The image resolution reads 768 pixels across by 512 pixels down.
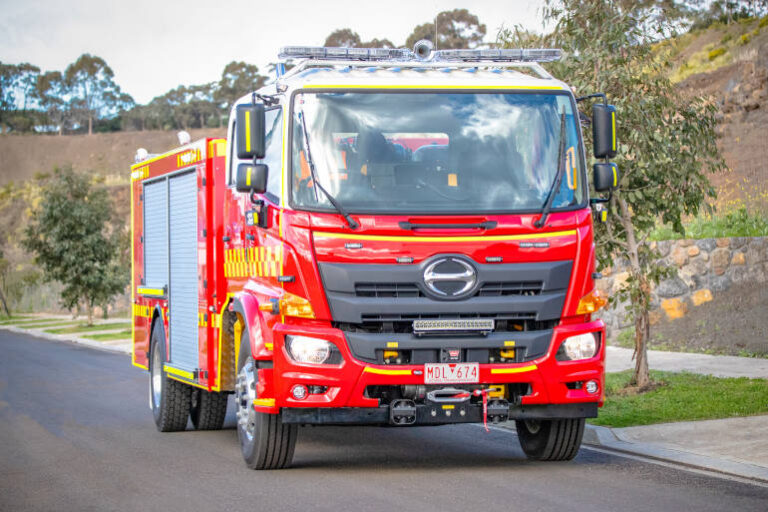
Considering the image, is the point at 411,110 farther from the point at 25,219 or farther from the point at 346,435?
the point at 25,219

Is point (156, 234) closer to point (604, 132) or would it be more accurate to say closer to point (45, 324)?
point (604, 132)

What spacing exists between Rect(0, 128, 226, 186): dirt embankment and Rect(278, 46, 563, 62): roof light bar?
117m

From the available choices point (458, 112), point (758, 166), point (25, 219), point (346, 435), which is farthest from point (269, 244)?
point (25, 219)

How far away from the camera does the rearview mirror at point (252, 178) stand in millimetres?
9047

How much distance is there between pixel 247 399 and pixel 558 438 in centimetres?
263

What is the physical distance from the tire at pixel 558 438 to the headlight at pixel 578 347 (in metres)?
0.85

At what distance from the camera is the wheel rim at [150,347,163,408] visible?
13188 millimetres

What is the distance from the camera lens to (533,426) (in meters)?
10.3

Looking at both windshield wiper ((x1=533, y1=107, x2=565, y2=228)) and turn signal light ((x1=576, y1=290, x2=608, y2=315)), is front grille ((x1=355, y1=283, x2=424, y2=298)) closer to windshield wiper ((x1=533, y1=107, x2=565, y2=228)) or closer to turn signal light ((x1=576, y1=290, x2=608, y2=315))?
windshield wiper ((x1=533, y1=107, x2=565, y2=228))

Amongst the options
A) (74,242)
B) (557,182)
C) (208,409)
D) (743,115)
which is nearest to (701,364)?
(208,409)

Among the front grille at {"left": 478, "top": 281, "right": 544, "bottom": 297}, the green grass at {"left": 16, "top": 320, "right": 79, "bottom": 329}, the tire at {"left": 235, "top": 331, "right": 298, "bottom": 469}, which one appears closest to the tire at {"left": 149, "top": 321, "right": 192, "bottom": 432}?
the tire at {"left": 235, "top": 331, "right": 298, "bottom": 469}

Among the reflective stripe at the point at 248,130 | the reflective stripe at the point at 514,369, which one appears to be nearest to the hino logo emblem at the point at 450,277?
the reflective stripe at the point at 514,369

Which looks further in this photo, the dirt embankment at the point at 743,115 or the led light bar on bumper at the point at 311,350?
the dirt embankment at the point at 743,115

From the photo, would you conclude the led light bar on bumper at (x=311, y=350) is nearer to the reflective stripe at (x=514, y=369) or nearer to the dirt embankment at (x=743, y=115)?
the reflective stripe at (x=514, y=369)
